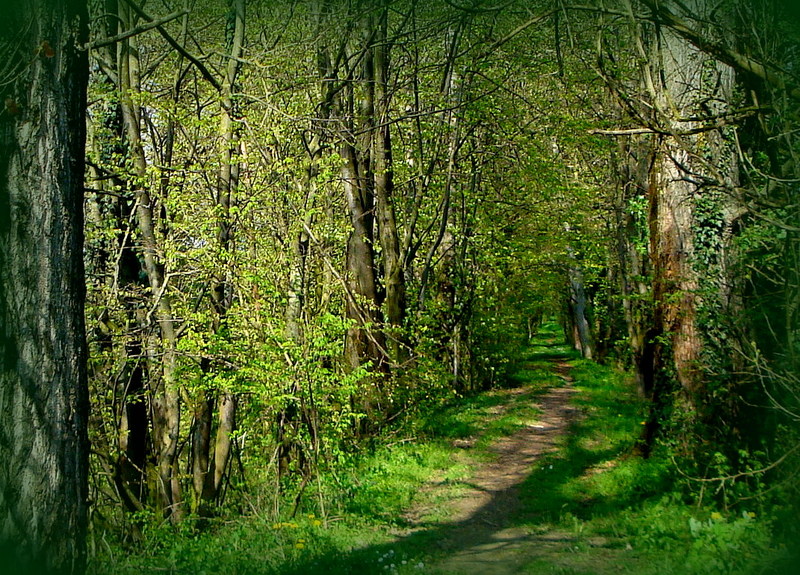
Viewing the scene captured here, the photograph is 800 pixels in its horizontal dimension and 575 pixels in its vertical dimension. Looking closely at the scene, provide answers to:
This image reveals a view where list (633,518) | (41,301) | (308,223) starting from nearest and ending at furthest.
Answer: (41,301)
(633,518)
(308,223)

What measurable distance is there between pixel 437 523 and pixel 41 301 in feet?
19.8

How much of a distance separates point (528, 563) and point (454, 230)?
1137 cm

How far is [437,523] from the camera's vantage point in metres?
9.34

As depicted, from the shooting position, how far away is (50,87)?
4.99 m

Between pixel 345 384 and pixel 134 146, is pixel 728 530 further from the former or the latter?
pixel 134 146

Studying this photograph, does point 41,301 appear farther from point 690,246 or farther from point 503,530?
point 690,246

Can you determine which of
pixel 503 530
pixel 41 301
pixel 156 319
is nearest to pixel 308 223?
pixel 156 319

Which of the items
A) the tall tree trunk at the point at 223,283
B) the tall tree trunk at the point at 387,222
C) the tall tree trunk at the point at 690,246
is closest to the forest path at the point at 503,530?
the tall tree trunk at the point at 690,246

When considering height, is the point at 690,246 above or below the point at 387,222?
below

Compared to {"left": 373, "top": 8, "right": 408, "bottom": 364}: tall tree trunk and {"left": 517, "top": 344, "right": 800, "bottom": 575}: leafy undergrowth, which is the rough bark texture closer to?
{"left": 517, "top": 344, "right": 800, "bottom": 575}: leafy undergrowth

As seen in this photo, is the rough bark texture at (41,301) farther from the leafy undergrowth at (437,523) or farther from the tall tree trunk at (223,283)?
the tall tree trunk at (223,283)

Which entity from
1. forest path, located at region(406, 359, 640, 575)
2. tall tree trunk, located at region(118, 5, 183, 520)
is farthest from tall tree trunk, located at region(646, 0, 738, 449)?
tall tree trunk, located at region(118, 5, 183, 520)

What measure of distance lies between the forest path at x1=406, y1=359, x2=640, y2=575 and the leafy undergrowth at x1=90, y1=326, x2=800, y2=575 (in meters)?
0.05

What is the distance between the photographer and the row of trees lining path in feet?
16.3
